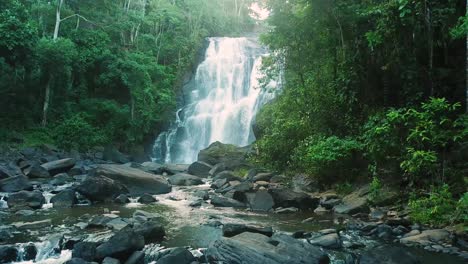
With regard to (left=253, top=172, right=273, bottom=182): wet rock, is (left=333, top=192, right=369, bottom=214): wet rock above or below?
above

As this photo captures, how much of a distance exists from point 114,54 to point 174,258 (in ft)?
84.5

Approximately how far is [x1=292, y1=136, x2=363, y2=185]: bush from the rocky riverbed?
62cm

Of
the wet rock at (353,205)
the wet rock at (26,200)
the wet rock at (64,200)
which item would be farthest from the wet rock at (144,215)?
the wet rock at (353,205)

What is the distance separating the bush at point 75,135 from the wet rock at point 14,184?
1243 centimetres

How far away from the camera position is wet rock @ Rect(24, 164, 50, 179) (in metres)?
16.2

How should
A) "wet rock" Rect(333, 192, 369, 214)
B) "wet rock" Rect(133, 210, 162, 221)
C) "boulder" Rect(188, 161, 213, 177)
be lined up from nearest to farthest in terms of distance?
"wet rock" Rect(133, 210, 162, 221) < "wet rock" Rect(333, 192, 369, 214) < "boulder" Rect(188, 161, 213, 177)

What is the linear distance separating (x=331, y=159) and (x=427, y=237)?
4537 millimetres

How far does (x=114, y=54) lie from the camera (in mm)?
29578

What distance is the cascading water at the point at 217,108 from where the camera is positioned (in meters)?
29.2

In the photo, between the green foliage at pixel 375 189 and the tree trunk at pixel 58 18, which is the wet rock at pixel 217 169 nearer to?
the green foliage at pixel 375 189

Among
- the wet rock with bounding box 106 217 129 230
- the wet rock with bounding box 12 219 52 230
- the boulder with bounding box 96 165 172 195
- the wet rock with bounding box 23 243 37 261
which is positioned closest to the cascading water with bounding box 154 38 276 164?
Answer: the boulder with bounding box 96 165 172 195

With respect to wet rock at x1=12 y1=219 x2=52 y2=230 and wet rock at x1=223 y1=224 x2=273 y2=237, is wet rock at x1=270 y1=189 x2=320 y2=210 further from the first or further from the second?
wet rock at x1=12 y1=219 x2=52 y2=230

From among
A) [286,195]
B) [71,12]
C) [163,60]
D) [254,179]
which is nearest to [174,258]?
[286,195]

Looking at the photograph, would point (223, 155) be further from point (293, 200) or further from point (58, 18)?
point (58, 18)
